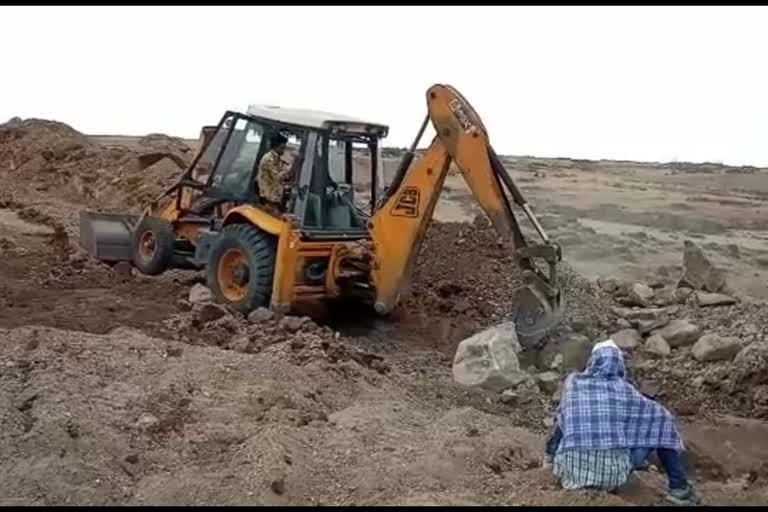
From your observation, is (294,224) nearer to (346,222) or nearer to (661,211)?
(346,222)

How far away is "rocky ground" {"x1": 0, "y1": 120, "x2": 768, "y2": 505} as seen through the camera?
5793 mm

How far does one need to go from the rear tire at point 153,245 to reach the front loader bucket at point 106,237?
0.26 m

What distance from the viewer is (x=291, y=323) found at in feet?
30.2

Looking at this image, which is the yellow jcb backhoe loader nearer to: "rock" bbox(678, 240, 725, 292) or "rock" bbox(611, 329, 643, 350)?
"rock" bbox(611, 329, 643, 350)

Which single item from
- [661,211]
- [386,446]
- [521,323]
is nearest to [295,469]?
[386,446]

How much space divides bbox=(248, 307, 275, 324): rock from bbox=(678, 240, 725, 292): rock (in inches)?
199

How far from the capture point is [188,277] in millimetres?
11695

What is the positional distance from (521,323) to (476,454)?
8.68 feet

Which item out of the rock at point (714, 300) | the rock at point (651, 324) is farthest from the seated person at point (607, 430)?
the rock at point (714, 300)

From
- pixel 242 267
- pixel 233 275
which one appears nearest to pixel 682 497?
pixel 242 267

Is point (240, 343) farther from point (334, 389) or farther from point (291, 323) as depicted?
point (334, 389)

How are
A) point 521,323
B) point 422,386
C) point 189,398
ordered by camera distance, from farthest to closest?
point 521,323
point 422,386
point 189,398

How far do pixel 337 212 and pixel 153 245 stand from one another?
258cm

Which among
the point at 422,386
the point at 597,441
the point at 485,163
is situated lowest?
the point at 422,386
